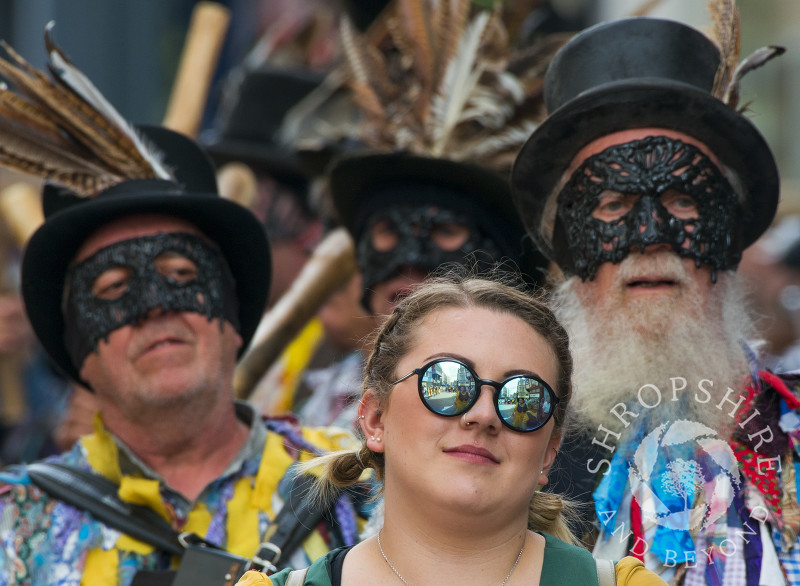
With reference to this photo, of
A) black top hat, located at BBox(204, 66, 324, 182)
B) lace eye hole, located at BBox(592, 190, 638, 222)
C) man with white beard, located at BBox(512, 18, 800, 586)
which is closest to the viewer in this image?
man with white beard, located at BBox(512, 18, 800, 586)

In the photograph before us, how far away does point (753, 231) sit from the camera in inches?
142

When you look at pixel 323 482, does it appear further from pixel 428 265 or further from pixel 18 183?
pixel 18 183

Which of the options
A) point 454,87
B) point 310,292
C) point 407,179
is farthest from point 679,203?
point 310,292

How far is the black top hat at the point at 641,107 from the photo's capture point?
3.40m

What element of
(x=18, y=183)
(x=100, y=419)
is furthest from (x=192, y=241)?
(x=18, y=183)

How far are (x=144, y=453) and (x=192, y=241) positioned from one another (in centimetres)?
74

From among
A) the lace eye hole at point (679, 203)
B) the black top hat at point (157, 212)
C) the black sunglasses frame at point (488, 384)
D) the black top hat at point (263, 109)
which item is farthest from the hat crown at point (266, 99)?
the black sunglasses frame at point (488, 384)

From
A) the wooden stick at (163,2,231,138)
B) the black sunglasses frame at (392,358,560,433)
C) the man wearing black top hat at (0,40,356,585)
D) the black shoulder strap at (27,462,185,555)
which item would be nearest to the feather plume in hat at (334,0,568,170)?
the man wearing black top hat at (0,40,356,585)

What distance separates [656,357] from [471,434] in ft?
3.55

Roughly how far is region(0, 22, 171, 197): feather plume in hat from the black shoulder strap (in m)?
1.01

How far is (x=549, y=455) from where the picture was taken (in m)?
2.63

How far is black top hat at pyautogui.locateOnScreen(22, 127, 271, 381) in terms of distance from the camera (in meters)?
Answer: 4.01

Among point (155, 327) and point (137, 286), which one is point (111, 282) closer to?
point (137, 286)

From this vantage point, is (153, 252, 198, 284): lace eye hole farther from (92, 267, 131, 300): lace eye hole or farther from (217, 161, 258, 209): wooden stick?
(217, 161, 258, 209): wooden stick
